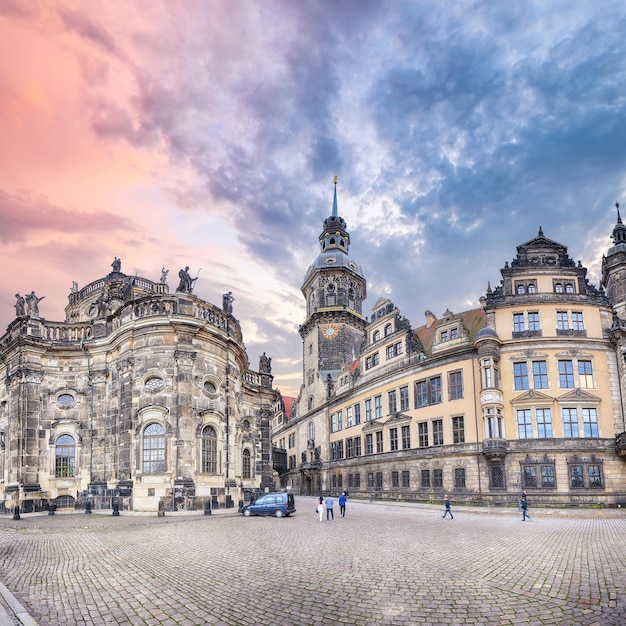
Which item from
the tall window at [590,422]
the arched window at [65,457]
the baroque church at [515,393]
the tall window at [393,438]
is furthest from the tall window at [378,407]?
the arched window at [65,457]

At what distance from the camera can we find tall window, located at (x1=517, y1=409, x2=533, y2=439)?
4144 cm

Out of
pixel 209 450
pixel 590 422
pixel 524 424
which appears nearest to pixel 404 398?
pixel 524 424

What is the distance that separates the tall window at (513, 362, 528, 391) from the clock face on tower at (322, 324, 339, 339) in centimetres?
3725

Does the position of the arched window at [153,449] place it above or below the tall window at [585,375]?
below

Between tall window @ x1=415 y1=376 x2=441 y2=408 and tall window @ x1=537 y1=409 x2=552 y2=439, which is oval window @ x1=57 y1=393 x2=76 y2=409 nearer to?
tall window @ x1=415 y1=376 x2=441 y2=408

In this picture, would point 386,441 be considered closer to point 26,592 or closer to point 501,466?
point 501,466

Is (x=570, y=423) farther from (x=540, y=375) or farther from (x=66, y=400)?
(x=66, y=400)

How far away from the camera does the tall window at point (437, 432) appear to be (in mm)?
46719

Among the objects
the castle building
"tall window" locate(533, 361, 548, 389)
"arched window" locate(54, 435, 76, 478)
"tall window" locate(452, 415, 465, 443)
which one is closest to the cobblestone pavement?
the castle building

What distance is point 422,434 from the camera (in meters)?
49.0

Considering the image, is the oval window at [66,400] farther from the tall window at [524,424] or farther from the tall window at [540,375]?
the tall window at [540,375]

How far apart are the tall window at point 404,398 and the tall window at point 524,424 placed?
37.2 ft

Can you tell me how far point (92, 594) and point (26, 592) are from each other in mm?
1397

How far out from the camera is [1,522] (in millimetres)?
28453
